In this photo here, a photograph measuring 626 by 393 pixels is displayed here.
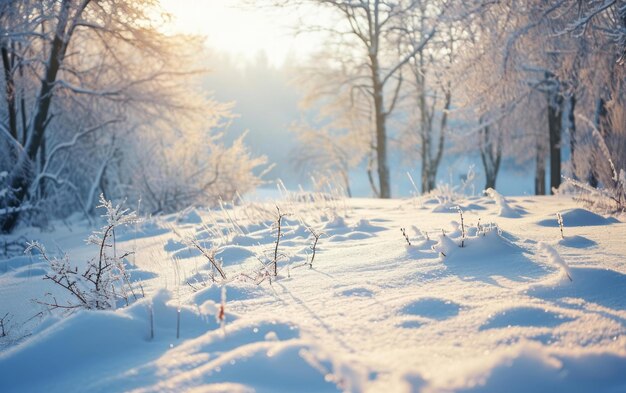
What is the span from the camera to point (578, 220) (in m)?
3.34

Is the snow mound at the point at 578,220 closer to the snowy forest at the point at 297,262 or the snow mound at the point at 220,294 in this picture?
the snowy forest at the point at 297,262

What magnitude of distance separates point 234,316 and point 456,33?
5.85 m

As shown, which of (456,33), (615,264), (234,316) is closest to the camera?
(234,316)

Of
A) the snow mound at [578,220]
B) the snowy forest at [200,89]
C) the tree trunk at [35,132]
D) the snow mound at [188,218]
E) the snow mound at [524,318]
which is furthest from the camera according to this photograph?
the tree trunk at [35,132]

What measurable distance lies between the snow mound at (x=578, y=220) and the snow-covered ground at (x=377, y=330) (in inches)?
19.7

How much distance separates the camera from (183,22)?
8.53 meters

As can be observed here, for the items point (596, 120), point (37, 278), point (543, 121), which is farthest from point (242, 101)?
point (37, 278)

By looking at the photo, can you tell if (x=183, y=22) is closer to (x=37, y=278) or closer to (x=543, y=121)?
(x=37, y=278)

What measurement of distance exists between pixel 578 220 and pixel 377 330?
2.51m

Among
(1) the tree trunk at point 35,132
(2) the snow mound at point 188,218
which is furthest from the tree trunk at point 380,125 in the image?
(1) the tree trunk at point 35,132

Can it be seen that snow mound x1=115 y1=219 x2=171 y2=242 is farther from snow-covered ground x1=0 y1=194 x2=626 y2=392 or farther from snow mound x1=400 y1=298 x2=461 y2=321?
snow mound x1=400 y1=298 x2=461 y2=321

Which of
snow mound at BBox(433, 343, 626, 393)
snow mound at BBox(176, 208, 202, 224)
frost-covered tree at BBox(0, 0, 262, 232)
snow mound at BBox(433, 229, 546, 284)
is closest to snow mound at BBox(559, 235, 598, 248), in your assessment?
snow mound at BBox(433, 229, 546, 284)

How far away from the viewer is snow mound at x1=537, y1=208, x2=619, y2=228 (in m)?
3.29

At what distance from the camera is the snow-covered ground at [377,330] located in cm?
119
